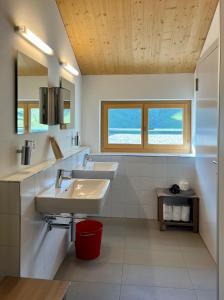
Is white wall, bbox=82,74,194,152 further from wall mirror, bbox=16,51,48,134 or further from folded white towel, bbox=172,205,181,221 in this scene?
wall mirror, bbox=16,51,48,134

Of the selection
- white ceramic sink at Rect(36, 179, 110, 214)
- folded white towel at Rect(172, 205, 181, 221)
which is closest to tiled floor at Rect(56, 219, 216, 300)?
folded white towel at Rect(172, 205, 181, 221)

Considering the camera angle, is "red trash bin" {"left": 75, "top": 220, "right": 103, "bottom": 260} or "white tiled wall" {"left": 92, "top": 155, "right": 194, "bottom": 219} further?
"white tiled wall" {"left": 92, "top": 155, "right": 194, "bottom": 219}

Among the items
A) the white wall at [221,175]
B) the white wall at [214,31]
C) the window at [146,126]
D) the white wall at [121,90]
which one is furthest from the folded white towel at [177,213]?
the white wall at [214,31]

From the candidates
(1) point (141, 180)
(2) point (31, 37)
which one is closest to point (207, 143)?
(1) point (141, 180)

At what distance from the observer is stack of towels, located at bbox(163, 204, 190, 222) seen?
12.0ft

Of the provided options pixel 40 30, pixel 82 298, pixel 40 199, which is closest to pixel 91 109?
pixel 40 30

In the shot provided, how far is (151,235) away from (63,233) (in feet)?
3.83

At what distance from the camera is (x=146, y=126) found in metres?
4.20

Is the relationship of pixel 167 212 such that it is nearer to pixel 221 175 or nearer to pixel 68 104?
pixel 68 104

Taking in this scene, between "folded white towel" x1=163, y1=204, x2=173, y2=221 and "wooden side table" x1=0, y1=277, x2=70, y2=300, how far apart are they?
2145 millimetres

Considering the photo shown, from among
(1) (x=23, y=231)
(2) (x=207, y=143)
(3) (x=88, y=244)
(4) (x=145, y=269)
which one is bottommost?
(4) (x=145, y=269)

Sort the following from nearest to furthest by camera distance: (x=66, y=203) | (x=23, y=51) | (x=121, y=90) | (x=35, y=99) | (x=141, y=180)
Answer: (x=66, y=203), (x=23, y=51), (x=35, y=99), (x=141, y=180), (x=121, y=90)

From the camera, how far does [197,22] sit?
9.94ft

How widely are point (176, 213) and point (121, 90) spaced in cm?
181
